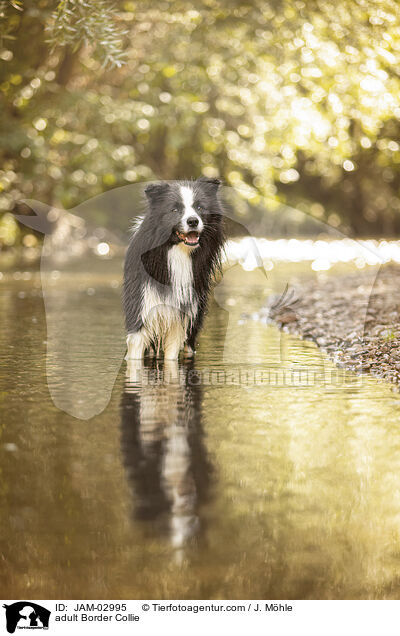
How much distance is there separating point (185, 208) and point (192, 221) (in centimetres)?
13

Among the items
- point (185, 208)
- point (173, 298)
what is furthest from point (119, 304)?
point (185, 208)

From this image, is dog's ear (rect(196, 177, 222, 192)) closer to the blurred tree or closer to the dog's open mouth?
the dog's open mouth

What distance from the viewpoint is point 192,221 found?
21.2 feet

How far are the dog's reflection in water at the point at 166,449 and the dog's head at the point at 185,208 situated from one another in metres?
1.10

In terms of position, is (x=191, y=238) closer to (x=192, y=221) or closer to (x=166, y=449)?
(x=192, y=221)

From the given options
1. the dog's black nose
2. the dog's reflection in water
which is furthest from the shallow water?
the dog's black nose

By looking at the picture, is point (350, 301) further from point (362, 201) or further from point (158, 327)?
point (362, 201)

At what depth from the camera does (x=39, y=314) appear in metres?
10.6

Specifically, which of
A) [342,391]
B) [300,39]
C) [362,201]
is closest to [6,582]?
[342,391]

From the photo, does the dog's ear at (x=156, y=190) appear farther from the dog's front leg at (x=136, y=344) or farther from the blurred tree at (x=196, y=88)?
the blurred tree at (x=196, y=88)

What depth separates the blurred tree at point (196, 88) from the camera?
1107cm
